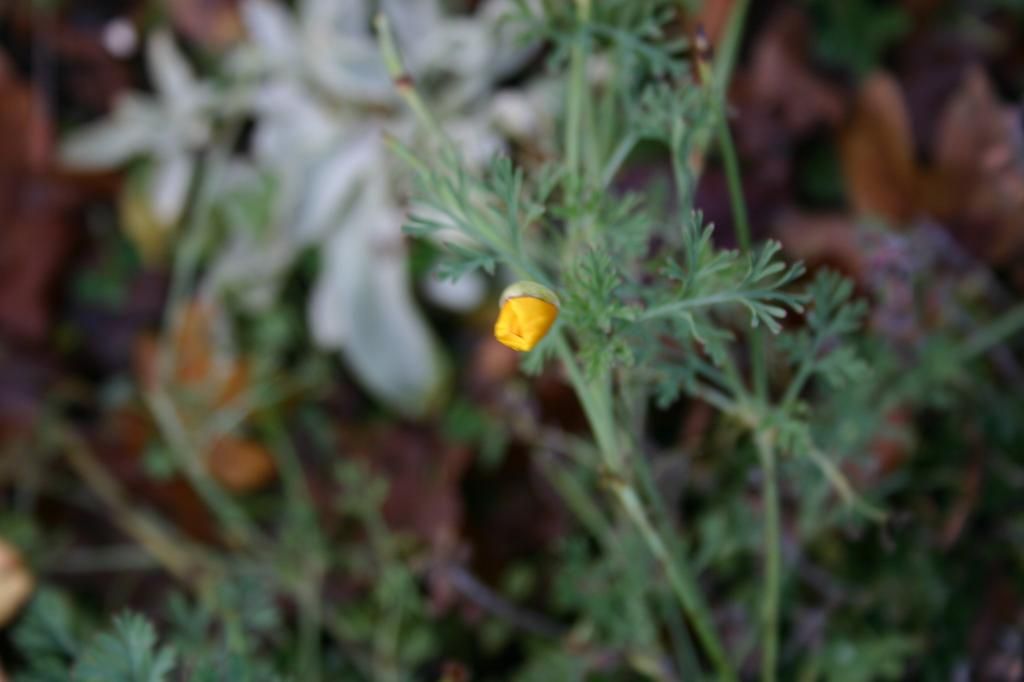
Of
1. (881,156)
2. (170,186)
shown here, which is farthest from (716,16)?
(170,186)

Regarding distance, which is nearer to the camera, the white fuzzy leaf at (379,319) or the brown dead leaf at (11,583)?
the brown dead leaf at (11,583)

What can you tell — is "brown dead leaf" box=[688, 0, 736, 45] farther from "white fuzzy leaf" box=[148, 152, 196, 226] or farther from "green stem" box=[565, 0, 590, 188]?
"white fuzzy leaf" box=[148, 152, 196, 226]

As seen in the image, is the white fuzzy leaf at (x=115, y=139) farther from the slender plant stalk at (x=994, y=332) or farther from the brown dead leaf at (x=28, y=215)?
the slender plant stalk at (x=994, y=332)

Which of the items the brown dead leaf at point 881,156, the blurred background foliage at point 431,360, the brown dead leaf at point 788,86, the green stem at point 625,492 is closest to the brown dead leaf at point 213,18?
the blurred background foliage at point 431,360

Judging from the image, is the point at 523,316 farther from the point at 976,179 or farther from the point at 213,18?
the point at 213,18

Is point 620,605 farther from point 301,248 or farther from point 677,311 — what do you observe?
point 301,248

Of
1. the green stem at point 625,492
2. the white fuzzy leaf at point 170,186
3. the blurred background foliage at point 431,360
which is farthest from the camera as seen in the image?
the white fuzzy leaf at point 170,186

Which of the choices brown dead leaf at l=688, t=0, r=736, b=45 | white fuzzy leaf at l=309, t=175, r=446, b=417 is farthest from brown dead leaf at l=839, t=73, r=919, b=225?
white fuzzy leaf at l=309, t=175, r=446, b=417
